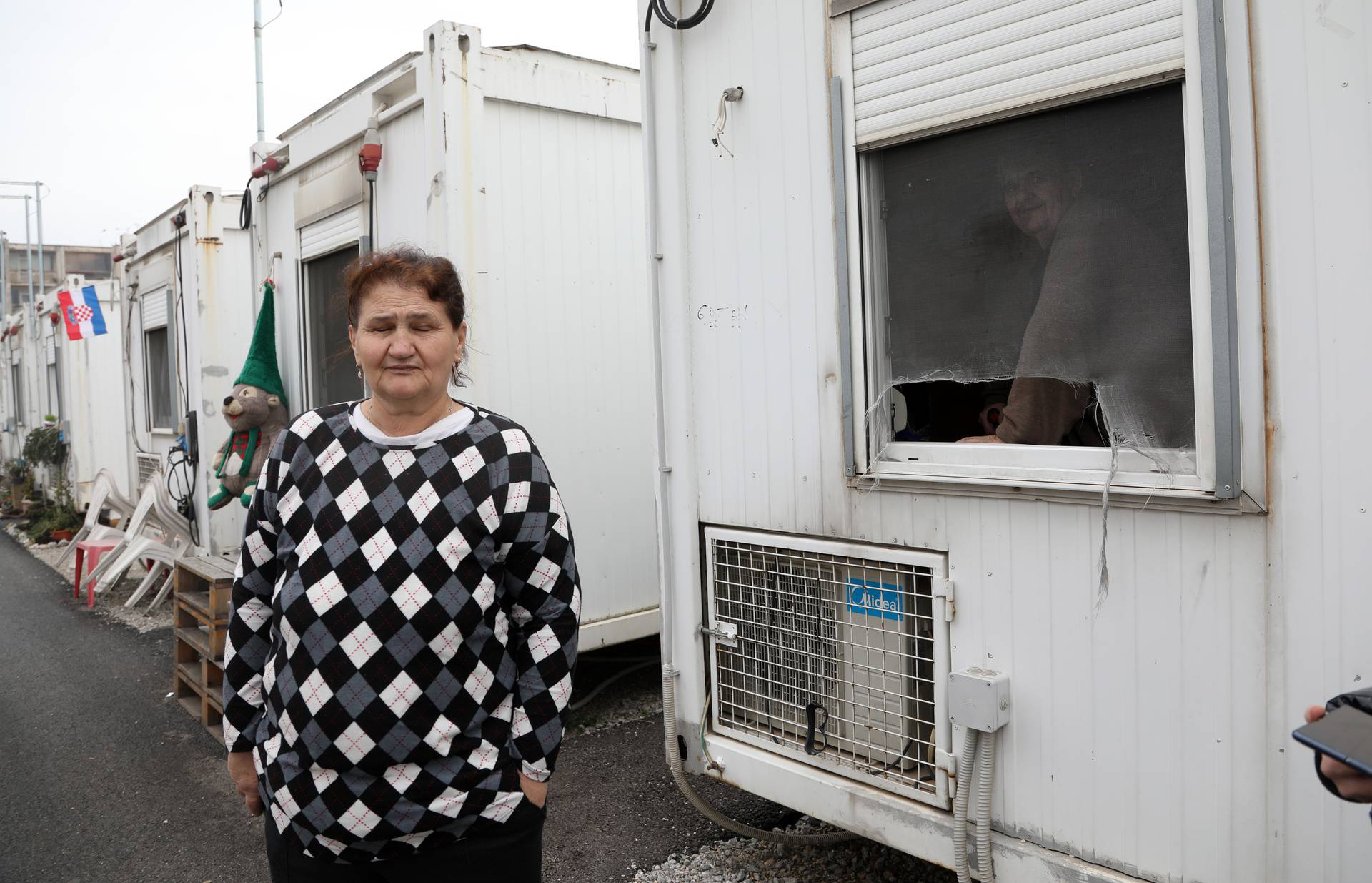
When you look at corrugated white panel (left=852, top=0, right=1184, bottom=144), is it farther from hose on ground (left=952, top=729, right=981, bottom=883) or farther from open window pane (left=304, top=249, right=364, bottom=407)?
open window pane (left=304, top=249, right=364, bottom=407)

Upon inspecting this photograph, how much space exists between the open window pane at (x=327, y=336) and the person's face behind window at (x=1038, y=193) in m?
3.59

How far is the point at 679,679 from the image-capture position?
126 inches

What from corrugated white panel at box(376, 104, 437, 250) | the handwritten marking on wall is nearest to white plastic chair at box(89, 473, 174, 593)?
corrugated white panel at box(376, 104, 437, 250)

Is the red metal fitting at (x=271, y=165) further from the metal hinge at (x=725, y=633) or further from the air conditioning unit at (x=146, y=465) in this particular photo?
the metal hinge at (x=725, y=633)

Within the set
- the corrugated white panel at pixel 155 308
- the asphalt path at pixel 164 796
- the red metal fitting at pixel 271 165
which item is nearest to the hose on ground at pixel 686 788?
the asphalt path at pixel 164 796

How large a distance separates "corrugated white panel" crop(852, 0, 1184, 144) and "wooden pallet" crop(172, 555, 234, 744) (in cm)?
368

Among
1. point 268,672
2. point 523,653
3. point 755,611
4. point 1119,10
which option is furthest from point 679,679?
point 1119,10

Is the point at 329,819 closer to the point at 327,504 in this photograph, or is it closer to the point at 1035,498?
the point at 327,504

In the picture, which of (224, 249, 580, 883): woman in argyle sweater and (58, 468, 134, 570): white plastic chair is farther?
(58, 468, 134, 570): white plastic chair

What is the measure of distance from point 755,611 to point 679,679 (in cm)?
40

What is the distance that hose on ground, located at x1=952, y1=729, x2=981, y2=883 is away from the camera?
2.45m

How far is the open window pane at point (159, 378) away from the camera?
7.78 meters

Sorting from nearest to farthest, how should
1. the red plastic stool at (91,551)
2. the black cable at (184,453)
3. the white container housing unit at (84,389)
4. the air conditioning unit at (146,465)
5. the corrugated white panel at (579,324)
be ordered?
the corrugated white panel at (579,324) < the black cable at (184,453) < the air conditioning unit at (146,465) < the red plastic stool at (91,551) < the white container housing unit at (84,389)

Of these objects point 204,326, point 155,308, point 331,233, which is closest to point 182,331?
point 204,326
